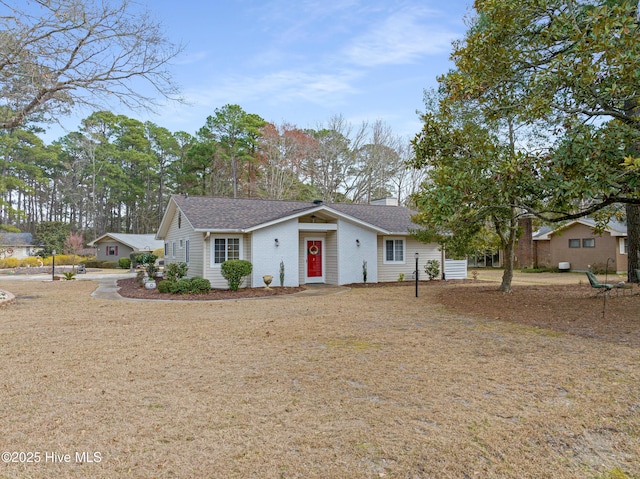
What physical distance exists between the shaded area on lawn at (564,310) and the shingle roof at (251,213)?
6.16 meters

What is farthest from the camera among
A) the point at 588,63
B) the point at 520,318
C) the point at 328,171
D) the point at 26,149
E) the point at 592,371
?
the point at 26,149

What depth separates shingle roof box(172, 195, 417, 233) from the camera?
16156 mm

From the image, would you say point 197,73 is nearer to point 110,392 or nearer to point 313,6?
point 313,6

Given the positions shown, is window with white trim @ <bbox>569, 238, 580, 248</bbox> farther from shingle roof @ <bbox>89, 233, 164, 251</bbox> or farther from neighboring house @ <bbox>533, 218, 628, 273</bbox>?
shingle roof @ <bbox>89, 233, 164, 251</bbox>

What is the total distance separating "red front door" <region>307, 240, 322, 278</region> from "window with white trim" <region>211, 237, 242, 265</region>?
3.27 meters

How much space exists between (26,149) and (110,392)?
163 feet

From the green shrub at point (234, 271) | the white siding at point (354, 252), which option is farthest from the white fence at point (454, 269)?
the green shrub at point (234, 271)

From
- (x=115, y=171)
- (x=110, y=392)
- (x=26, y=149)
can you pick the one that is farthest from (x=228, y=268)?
(x=26, y=149)

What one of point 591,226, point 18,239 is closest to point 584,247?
point 591,226

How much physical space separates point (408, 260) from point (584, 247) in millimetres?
14065

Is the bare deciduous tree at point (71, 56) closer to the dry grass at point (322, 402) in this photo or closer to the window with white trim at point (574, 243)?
the dry grass at point (322, 402)

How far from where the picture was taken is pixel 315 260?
1859 centimetres

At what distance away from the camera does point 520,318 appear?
9.39 metres

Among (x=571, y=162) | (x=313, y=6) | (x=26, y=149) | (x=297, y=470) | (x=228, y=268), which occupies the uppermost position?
(x=26, y=149)
